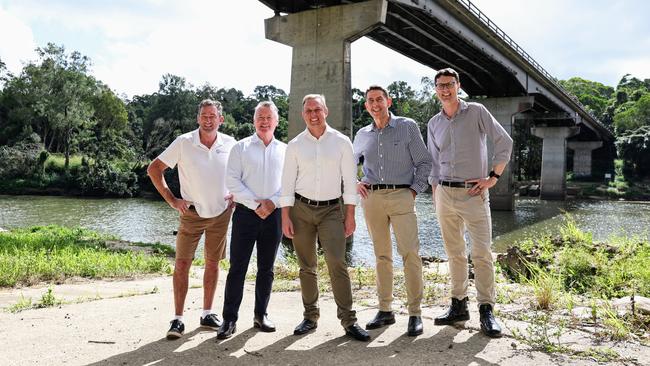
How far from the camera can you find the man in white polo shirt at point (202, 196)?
3.96 m

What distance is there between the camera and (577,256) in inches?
244

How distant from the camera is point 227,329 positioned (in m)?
3.71

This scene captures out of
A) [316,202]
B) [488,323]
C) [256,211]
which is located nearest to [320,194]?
[316,202]

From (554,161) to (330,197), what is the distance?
44455 millimetres

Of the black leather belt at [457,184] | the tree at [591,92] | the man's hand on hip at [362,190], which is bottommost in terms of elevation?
the man's hand on hip at [362,190]

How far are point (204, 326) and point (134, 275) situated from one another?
3.29 m

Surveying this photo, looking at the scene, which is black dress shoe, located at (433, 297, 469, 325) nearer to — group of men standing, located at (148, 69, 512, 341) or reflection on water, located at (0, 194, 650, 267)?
group of men standing, located at (148, 69, 512, 341)

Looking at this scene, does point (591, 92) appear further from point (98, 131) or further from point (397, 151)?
point (397, 151)

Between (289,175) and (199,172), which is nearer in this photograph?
(289,175)

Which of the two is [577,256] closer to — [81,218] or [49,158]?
[81,218]

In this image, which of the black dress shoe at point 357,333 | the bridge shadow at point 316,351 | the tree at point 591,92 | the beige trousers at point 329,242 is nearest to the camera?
the bridge shadow at point 316,351

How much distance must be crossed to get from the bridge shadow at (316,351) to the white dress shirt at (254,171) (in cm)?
103

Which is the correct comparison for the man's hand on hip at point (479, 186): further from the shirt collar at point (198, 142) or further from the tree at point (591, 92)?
the tree at point (591, 92)

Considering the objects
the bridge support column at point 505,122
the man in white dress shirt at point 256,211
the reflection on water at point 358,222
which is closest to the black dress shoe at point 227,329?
the man in white dress shirt at point 256,211
